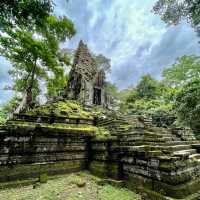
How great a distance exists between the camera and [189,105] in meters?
9.58

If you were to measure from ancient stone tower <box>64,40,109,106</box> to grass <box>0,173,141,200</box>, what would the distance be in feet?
35.2

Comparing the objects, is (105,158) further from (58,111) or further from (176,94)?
(176,94)

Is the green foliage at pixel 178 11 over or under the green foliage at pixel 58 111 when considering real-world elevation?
over

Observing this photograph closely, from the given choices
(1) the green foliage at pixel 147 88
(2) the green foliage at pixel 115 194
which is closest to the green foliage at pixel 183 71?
(1) the green foliage at pixel 147 88

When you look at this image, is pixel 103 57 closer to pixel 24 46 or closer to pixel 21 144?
pixel 24 46

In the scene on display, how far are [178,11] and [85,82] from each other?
956 cm

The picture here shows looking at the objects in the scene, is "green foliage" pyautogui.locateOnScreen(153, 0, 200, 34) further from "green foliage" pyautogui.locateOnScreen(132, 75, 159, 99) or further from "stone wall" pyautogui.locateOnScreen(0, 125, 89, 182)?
"green foliage" pyautogui.locateOnScreen(132, 75, 159, 99)

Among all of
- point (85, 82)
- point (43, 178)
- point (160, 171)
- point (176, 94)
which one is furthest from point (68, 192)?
point (85, 82)

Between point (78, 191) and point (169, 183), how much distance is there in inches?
85.3

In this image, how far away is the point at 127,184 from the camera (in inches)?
167

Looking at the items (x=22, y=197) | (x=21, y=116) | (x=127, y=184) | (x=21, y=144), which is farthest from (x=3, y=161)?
(x=127, y=184)

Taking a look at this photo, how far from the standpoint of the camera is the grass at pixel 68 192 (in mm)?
3474

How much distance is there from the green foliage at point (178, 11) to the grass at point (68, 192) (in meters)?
9.90

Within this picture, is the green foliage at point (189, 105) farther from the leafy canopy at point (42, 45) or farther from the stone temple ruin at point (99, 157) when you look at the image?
the leafy canopy at point (42, 45)
